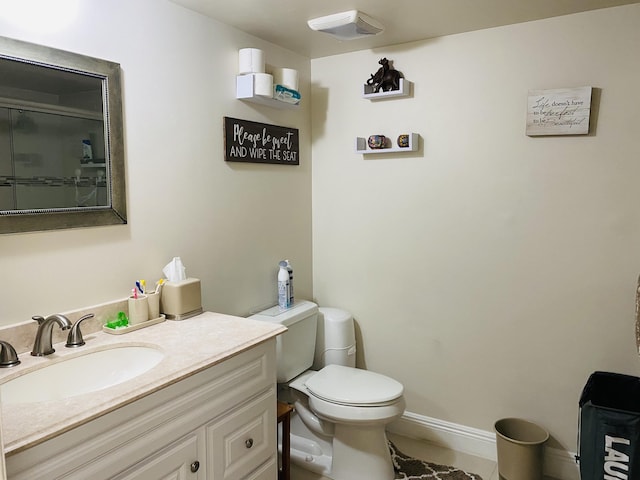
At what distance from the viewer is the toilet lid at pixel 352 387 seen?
2.14 m

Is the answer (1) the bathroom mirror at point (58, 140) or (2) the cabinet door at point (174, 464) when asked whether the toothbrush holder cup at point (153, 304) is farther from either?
(2) the cabinet door at point (174, 464)

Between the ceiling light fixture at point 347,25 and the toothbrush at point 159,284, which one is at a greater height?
the ceiling light fixture at point 347,25

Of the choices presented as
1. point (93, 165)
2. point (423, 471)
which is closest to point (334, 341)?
point (423, 471)

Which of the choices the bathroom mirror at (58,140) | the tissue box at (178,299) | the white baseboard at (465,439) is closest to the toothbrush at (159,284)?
the tissue box at (178,299)

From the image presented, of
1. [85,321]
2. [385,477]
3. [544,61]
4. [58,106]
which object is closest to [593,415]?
[385,477]

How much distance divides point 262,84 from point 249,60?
13cm

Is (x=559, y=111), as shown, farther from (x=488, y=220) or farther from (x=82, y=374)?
(x=82, y=374)

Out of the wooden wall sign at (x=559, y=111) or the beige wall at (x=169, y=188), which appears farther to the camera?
the wooden wall sign at (x=559, y=111)

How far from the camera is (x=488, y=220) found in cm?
241

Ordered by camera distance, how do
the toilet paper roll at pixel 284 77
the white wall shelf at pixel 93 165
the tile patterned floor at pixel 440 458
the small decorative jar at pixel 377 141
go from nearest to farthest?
1. the white wall shelf at pixel 93 165
2. the tile patterned floor at pixel 440 458
3. the toilet paper roll at pixel 284 77
4. the small decorative jar at pixel 377 141

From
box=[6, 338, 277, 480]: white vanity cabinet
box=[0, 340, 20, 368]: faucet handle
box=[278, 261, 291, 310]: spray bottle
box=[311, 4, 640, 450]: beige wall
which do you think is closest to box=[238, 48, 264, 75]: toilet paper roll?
box=[311, 4, 640, 450]: beige wall

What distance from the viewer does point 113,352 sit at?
1624mm

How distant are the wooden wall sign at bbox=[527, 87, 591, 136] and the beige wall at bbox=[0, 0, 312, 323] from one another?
1263 millimetres

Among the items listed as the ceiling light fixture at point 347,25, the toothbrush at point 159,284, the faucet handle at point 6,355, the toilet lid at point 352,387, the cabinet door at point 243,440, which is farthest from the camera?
the toilet lid at point 352,387
